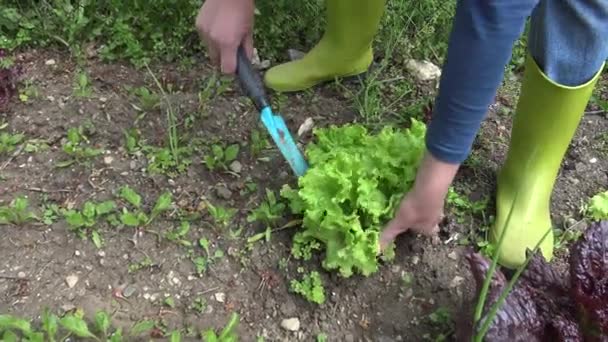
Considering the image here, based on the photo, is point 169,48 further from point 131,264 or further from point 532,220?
point 532,220

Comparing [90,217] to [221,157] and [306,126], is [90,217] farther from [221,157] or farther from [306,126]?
[306,126]

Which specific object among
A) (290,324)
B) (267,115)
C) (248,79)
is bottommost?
(290,324)

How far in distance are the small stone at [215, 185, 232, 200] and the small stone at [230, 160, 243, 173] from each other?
7cm

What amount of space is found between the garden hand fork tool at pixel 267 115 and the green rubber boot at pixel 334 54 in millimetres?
449

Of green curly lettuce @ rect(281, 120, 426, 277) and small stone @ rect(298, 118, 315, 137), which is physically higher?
green curly lettuce @ rect(281, 120, 426, 277)

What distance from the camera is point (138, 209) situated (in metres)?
2.13

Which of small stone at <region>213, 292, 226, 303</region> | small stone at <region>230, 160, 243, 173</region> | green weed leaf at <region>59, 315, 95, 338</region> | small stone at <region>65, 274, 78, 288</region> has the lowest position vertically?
small stone at <region>213, 292, 226, 303</region>

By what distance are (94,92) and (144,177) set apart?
410 millimetres

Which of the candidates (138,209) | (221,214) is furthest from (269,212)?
(138,209)

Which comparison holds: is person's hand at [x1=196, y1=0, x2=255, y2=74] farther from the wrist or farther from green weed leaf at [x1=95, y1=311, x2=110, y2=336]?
green weed leaf at [x1=95, y1=311, x2=110, y2=336]

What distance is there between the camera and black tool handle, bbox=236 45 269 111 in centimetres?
190

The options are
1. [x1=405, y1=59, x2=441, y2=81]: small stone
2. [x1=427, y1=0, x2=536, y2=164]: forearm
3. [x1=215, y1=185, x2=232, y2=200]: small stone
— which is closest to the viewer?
[x1=427, y1=0, x2=536, y2=164]: forearm

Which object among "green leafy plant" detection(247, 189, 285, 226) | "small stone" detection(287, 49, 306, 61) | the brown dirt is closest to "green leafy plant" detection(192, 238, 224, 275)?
the brown dirt

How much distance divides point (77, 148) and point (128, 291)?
0.51 m
